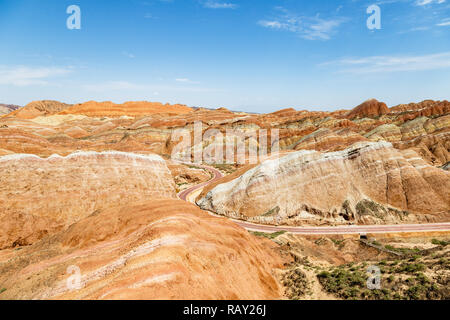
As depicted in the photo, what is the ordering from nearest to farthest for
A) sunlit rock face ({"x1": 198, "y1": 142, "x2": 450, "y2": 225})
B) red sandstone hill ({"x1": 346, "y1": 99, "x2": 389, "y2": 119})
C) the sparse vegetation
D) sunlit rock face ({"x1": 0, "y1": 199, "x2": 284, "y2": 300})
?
sunlit rock face ({"x1": 0, "y1": 199, "x2": 284, "y2": 300})
the sparse vegetation
sunlit rock face ({"x1": 198, "y1": 142, "x2": 450, "y2": 225})
red sandstone hill ({"x1": 346, "y1": 99, "x2": 389, "y2": 119})

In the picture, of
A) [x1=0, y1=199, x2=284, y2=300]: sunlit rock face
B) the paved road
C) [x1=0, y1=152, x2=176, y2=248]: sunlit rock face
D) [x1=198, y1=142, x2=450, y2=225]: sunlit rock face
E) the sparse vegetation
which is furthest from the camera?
[x1=198, y1=142, x2=450, y2=225]: sunlit rock face

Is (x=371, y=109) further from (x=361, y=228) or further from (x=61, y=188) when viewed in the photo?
(x=61, y=188)

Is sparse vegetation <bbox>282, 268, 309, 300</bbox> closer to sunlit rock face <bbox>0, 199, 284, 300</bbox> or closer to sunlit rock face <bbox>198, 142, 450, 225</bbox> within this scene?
sunlit rock face <bbox>0, 199, 284, 300</bbox>

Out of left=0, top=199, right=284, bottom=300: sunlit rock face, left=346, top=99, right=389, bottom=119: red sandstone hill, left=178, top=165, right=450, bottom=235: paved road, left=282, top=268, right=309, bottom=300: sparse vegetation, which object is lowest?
left=178, top=165, right=450, bottom=235: paved road

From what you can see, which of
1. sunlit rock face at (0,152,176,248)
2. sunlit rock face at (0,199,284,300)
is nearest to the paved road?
Result: sunlit rock face at (0,199,284,300)
